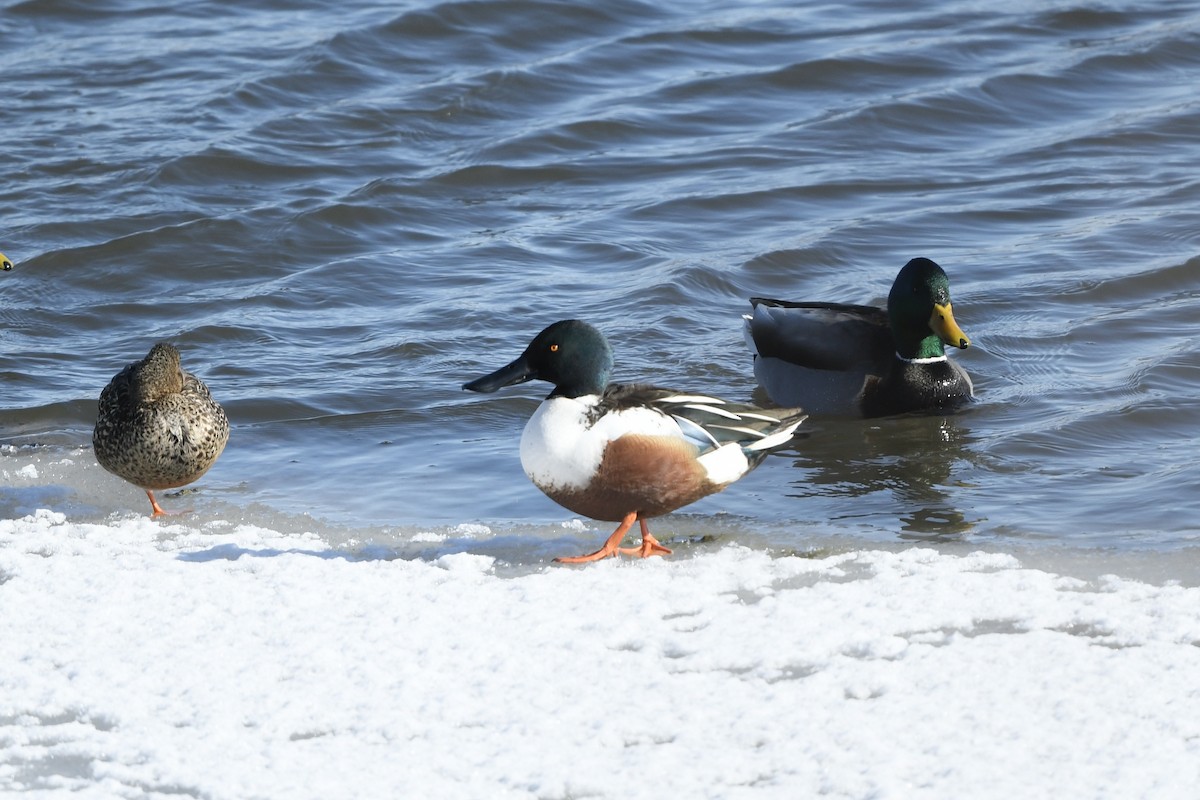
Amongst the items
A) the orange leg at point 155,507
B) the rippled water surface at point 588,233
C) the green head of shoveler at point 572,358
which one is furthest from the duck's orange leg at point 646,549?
the orange leg at point 155,507

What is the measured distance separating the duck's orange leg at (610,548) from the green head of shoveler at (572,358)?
0.44 m

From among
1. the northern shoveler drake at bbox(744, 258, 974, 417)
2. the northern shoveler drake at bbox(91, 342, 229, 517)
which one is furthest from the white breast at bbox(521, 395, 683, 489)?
the northern shoveler drake at bbox(744, 258, 974, 417)

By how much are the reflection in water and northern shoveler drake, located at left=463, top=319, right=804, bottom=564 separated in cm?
88

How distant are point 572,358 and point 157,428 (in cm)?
170

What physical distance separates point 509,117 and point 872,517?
7.69m

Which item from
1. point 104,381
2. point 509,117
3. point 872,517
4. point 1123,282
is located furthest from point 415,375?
point 509,117

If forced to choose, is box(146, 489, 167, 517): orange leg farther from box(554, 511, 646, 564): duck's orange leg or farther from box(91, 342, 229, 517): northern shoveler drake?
box(554, 511, 646, 564): duck's orange leg

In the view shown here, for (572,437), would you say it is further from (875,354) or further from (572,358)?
(875,354)

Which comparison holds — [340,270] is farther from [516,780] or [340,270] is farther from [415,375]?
[516,780]

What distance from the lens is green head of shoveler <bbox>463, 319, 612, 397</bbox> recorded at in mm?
5379

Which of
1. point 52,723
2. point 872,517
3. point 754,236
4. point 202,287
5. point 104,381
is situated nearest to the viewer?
point 52,723

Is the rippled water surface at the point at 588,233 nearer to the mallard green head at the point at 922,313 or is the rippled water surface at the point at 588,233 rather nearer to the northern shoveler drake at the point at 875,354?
the northern shoveler drake at the point at 875,354

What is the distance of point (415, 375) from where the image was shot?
8336mm

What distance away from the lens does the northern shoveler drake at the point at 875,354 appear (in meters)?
7.91
